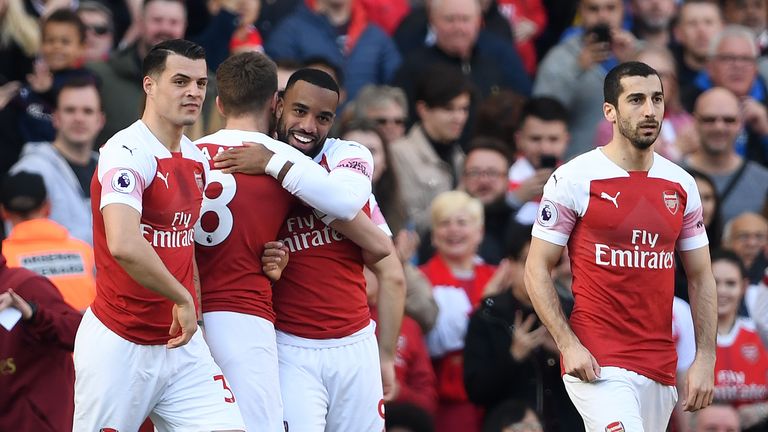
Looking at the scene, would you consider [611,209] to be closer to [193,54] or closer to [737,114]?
[193,54]

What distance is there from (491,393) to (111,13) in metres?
6.32

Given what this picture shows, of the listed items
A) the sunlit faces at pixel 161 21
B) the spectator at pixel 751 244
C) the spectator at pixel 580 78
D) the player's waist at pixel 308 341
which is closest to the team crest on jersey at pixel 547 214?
the player's waist at pixel 308 341

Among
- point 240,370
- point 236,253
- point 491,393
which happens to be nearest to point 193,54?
point 236,253

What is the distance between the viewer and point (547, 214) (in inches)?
348

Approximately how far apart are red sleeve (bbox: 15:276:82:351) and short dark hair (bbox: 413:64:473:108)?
207 inches

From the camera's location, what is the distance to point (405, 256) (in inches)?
459

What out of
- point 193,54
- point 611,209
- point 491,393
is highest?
point 193,54

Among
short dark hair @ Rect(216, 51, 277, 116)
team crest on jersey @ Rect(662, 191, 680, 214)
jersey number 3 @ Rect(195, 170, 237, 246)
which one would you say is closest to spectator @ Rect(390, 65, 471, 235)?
team crest on jersey @ Rect(662, 191, 680, 214)

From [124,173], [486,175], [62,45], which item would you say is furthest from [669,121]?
[124,173]

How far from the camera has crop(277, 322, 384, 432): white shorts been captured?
872 cm

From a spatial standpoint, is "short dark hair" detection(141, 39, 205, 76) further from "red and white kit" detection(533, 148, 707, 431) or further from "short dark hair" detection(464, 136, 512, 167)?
"short dark hair" detection(464, 136, 512, 167)

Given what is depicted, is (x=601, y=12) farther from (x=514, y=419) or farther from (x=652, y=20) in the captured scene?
(x=514, y=419)

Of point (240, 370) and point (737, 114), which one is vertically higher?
point (737, 114)

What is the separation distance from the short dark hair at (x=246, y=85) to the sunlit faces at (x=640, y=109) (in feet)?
6.32
